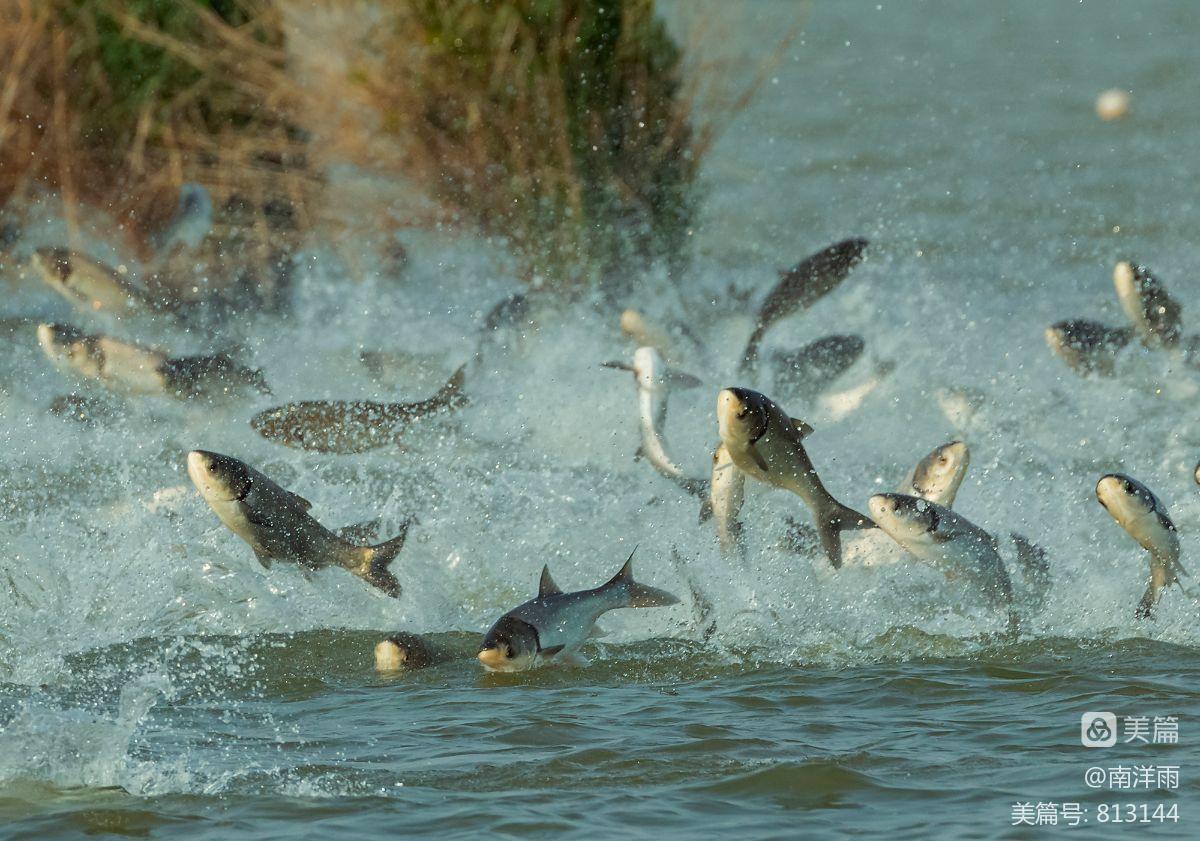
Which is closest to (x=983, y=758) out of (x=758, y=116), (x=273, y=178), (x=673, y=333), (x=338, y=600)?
(x=338, y=600)

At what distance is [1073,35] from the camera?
23688 mm

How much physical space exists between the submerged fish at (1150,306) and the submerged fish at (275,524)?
14.6ft

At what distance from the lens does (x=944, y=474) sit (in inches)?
259

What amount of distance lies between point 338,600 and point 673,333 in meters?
5.16

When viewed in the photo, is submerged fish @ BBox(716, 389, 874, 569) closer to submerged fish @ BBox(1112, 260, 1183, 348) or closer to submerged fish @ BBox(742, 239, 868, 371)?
submerged fish @ BBox(742, 239, 868, 371)

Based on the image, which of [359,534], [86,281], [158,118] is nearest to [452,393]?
[359,534]

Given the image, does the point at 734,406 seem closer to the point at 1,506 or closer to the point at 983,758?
the point at 983,758

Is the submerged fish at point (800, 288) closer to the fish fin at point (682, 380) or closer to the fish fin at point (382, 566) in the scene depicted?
the fish fin at point (682, 380)

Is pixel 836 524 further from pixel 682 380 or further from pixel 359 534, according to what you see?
pixel 682 380

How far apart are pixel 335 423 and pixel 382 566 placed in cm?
196

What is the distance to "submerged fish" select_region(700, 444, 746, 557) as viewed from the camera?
6359 mm

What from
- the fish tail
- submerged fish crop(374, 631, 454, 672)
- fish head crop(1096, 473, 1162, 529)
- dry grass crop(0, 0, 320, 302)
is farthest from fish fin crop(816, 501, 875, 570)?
dry grass crop(0, 0, 320, 302)

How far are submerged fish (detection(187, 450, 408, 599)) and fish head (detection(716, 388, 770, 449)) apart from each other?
1148mm

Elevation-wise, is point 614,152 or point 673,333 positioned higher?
point 614,152
